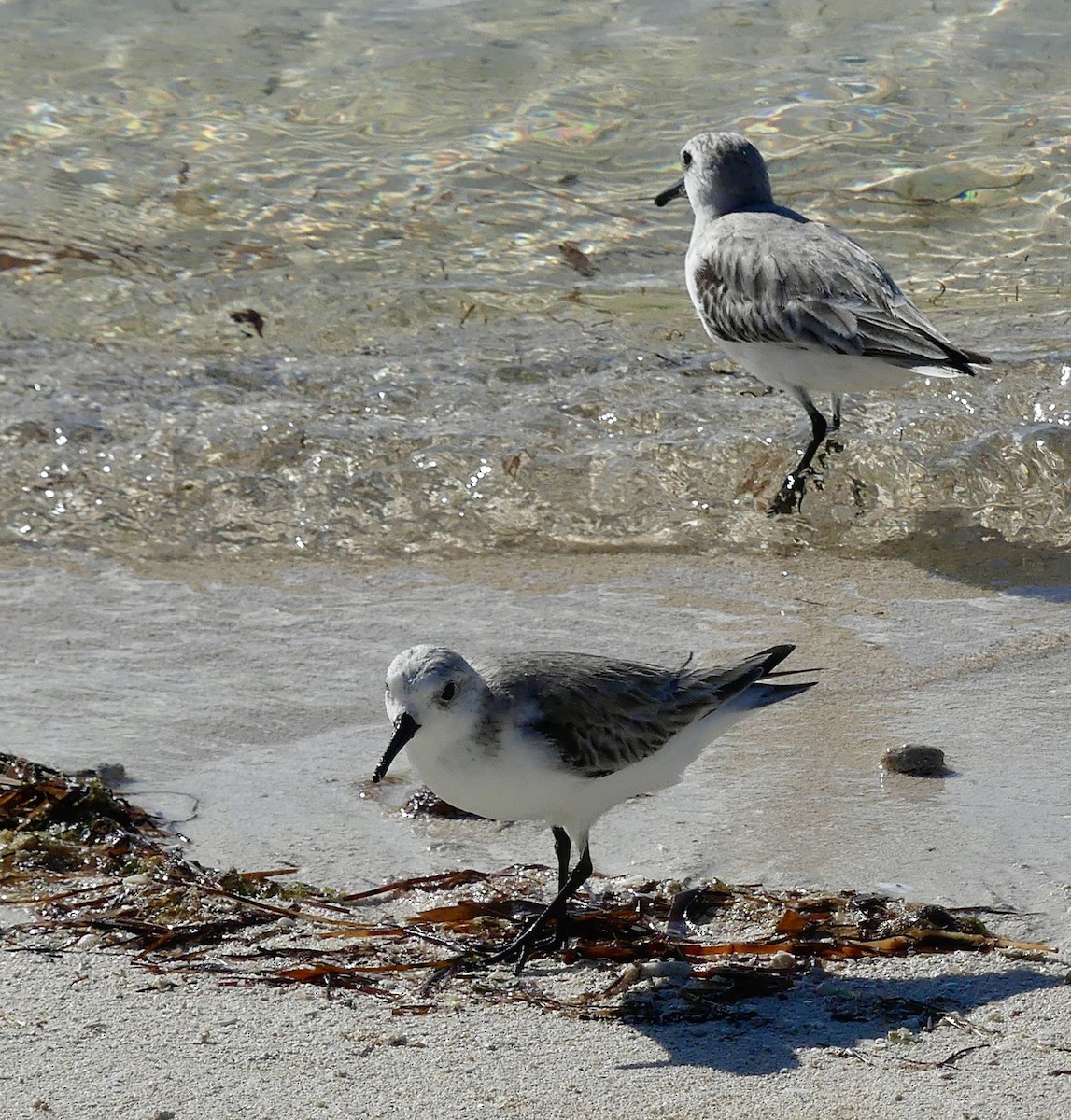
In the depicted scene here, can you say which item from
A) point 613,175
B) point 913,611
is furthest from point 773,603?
point 613,175

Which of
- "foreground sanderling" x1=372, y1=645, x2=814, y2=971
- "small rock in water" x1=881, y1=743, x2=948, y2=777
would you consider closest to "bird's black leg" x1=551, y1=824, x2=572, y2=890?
"foreground sanderling" x1=372, y1=645, x2=814, y2=971

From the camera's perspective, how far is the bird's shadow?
3.18 metres

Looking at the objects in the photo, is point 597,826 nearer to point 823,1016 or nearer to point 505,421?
point 823,1016

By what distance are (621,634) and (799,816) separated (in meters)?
1.48

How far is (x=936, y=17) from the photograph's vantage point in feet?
39.9

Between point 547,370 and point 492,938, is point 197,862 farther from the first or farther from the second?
point 547,370

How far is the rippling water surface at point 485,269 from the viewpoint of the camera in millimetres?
7000

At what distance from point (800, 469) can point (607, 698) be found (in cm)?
353

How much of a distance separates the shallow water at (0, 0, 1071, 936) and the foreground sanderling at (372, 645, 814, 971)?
0.36m

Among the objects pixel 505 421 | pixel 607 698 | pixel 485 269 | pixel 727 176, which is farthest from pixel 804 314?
pixel 607 698

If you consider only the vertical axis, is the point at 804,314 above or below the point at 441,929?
above

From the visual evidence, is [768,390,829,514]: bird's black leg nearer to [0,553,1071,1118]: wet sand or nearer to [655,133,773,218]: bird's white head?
[0,553,1071,1118]: wet sand

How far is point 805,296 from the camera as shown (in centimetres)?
698

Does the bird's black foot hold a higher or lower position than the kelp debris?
higher
